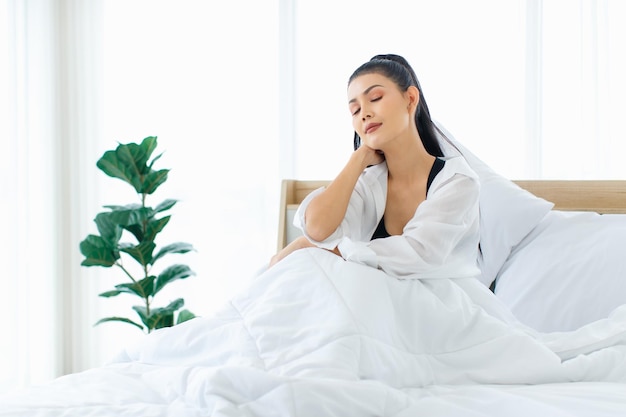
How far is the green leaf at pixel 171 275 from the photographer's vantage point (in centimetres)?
290

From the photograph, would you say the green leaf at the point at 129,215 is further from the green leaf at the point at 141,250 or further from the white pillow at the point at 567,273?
the white pillow at the point at 567,273

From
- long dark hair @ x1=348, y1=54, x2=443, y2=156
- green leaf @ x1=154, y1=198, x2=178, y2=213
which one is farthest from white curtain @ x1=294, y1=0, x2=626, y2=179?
long dark hair @ x1=348, y1=54, x2=443, y2=156

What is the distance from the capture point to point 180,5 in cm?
329

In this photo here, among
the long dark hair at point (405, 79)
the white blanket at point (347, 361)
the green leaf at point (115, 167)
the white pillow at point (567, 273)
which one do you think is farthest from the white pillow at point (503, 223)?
the green leaf at point (115, 167)

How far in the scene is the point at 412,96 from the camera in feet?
5.64

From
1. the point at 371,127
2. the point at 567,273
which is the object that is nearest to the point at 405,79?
the point at 371,127

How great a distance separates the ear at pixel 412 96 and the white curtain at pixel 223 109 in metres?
1.15

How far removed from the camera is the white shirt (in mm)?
1440

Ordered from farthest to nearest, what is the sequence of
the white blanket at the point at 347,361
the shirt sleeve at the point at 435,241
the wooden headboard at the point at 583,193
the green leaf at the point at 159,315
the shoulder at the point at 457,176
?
1. the green leaf at the point at 159,315
2. the wooden headboard at the point at 583,193
3. the shoulder at the point at 457,176
4. the shirt sleeve at the point at 435,241
5. the white blanket at the point at 347,361

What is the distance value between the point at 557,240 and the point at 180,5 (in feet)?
7.03

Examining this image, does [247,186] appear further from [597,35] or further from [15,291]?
[597,35]

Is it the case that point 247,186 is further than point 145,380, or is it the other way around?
point 247,186

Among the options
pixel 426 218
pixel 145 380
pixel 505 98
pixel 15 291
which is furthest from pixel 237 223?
pixel 145 380

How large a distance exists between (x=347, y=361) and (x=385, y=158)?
2.58 ft
